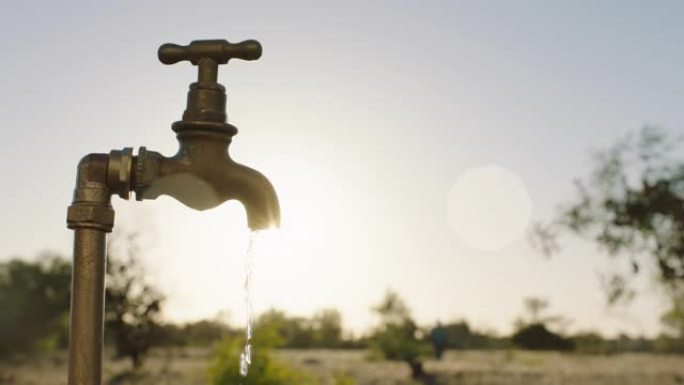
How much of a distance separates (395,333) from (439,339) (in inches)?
80.9

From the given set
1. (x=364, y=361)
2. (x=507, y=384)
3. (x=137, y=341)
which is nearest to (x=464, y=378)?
(x=507, y=384)

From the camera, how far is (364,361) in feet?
76.4

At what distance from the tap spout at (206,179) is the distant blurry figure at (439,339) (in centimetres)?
2226

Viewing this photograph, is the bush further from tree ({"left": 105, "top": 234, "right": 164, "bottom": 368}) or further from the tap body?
the tap body

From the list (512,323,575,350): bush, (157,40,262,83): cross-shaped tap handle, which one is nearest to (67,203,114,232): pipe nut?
(157,40,262,83): cross-shaped tap handle

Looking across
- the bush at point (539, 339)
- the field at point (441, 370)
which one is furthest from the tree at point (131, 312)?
the bush at point (539, 339)

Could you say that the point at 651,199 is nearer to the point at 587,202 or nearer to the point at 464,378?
the point at 587,202

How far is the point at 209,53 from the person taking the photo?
225cm

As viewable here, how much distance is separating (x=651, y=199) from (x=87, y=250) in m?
12.2

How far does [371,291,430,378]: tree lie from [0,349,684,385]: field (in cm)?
35

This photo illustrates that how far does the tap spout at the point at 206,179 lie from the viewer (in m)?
2.25

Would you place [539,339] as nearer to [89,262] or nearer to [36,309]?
[36,309]

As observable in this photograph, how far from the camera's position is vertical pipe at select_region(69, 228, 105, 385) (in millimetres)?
2037

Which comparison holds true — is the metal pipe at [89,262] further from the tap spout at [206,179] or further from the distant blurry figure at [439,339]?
the distant blurry figure at [439,339]
